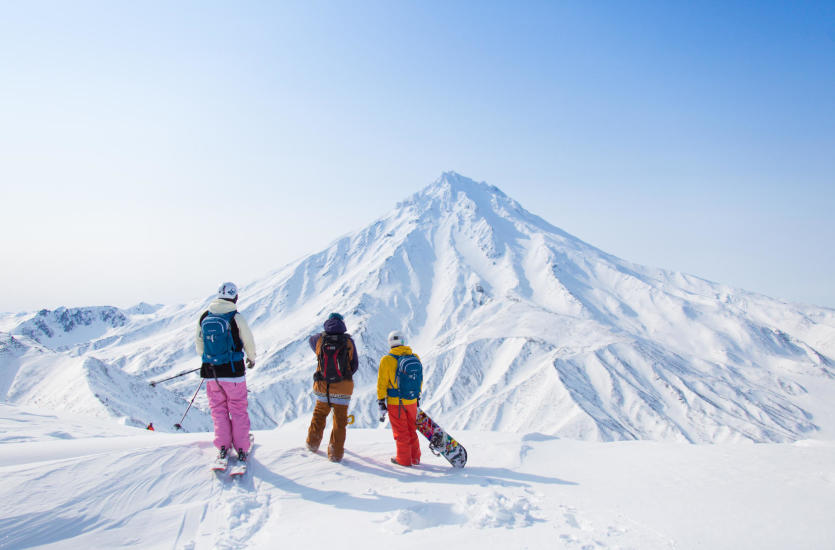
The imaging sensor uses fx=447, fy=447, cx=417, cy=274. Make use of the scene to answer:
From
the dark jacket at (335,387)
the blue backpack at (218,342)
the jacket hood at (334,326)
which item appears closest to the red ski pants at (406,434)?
the dark jacket at (335,387)

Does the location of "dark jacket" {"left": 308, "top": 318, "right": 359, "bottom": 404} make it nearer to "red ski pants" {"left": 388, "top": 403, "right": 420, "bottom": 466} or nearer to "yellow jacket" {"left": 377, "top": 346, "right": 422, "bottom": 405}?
"yellow jacket" {"left": 377, "top": 346, "right": 422, "bottom": 405}

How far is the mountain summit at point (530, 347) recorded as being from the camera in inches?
4163

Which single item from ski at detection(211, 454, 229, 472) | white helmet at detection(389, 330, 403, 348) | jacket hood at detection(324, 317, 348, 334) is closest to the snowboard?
white helmet at detection(389, 330, 403, 348)

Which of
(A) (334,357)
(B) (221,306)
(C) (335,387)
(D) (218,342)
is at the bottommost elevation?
(C) (335,387)

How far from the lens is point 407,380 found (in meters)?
8.34

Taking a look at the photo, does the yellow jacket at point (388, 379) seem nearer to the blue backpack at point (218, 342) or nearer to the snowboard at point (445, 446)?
the snowboard at point (445, 446)

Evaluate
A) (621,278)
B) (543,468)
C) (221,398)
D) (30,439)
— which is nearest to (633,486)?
(543,468)

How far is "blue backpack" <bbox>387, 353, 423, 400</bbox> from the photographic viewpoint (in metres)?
8.31

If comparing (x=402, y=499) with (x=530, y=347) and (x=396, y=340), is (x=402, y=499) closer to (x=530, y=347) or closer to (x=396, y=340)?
(x=396, y=340)

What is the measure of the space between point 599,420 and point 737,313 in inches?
4373

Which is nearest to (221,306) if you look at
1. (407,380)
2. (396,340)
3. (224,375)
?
(224,375)

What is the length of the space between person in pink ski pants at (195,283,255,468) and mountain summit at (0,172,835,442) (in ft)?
167

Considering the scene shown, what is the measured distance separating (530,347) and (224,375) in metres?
124

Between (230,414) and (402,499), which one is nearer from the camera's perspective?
(402,499)
